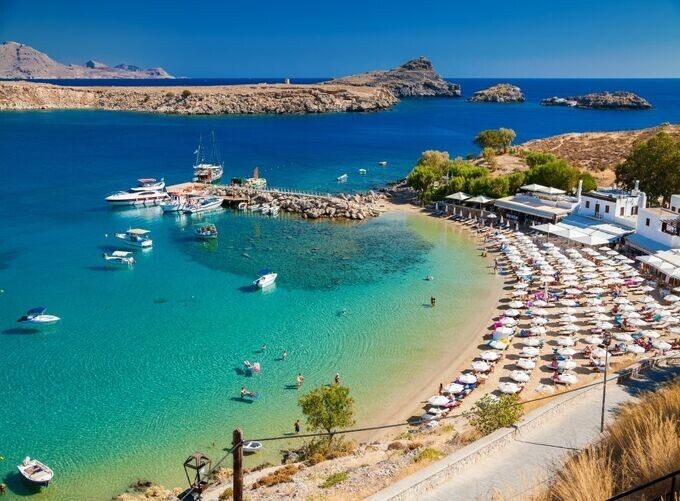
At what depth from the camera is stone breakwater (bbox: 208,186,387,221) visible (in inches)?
2354

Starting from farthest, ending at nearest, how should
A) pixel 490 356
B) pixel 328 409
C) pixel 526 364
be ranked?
pixel 490 356
pixel 526 364
pixel 328 409

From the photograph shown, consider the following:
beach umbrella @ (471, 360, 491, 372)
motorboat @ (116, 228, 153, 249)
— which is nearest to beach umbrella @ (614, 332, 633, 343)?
beach umbrella @ (471, 360, 491, 372)

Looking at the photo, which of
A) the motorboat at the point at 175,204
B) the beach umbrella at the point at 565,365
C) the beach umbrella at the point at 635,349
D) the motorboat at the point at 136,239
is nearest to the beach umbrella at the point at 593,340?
the beach umbrella at the point at 635,349

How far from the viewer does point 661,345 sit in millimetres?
27422

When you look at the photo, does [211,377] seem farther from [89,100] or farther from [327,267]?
[89,100]

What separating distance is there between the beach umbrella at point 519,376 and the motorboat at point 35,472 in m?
19.4

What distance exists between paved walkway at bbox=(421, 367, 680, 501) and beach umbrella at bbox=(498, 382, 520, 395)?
3793 millimetres

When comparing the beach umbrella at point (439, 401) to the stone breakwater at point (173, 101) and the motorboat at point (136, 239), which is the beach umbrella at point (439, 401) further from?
the stone breakwater at point (173, 101)

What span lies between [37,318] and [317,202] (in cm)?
3416

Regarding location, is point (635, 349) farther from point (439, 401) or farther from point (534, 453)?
point (534, 453)

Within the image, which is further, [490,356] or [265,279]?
[265,279]

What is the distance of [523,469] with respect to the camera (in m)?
16.0

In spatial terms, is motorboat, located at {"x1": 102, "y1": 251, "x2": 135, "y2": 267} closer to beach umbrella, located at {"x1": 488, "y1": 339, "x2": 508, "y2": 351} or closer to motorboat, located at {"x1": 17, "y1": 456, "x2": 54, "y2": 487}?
motorboat, located at {"x1": 17, "y1": 456, "x2": 54, "y2": 487}

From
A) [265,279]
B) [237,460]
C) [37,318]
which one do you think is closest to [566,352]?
[265,279]
